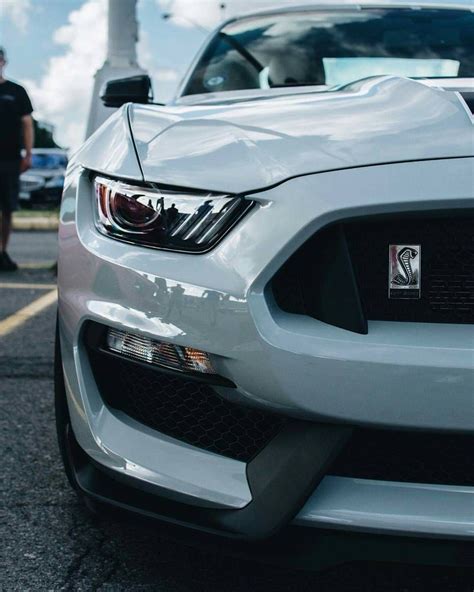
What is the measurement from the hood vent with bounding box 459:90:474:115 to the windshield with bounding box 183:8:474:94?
1.28 meters

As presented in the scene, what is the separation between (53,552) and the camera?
2.19 m

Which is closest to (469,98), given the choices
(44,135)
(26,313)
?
(26,313)

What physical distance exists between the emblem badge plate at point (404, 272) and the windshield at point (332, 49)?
168 centimetres

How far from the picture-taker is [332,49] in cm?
358

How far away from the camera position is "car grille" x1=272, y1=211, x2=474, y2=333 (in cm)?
172

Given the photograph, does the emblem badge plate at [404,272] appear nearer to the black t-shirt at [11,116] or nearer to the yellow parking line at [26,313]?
the yellow parking line at [26,313]

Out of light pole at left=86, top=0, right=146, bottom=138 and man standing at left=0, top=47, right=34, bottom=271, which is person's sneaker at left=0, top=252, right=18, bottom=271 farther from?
light pole at left=86, top=0, right=146, bottom=138

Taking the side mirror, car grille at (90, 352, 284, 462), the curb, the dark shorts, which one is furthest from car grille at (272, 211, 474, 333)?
the curb

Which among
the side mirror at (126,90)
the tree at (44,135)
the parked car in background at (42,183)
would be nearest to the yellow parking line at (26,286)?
the side mirror at (126,90)

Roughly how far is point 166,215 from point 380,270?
1.46ft

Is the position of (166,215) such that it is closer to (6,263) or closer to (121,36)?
(6,263)

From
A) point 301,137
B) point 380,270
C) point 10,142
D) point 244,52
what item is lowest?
point 10,142

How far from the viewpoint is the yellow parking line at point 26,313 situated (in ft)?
16.5

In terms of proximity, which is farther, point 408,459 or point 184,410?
point 184,410
